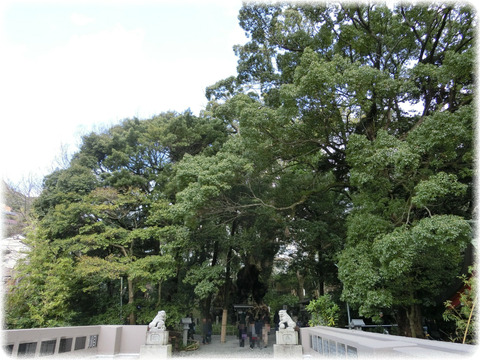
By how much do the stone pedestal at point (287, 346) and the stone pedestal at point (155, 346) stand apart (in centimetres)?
322

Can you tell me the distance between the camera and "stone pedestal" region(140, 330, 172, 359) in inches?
357

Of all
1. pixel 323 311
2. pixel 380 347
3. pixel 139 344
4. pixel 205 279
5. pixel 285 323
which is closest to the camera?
pixel 380 347

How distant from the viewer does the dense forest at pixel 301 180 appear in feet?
26.5

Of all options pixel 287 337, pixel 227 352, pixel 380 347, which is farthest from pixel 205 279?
pixel 380 347

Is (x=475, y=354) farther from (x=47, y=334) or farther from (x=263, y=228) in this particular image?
(x=263, y=228)

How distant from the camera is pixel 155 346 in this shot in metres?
9.25

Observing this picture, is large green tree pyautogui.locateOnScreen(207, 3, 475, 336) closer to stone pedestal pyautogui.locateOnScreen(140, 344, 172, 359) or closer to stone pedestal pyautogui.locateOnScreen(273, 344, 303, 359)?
stone pedestal pyautogui.locateOnScreen(273, 344, 303, 359)

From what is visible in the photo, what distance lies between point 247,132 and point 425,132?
4.89m

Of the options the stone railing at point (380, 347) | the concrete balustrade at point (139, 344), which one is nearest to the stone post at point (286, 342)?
the concrete balustrade at point (139, 344)

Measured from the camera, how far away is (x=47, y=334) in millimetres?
6641

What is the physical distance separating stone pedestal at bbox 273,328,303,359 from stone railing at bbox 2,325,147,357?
158 inches

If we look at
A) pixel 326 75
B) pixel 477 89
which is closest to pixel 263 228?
pixel 326 75

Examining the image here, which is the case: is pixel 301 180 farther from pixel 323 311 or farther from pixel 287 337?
pixel 287 337

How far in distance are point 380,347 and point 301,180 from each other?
9.97 m
